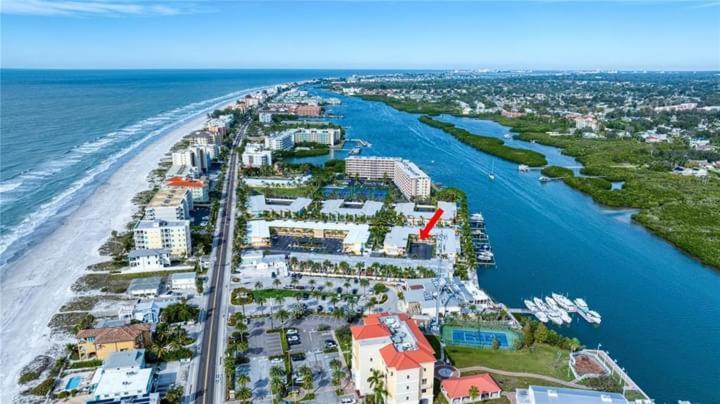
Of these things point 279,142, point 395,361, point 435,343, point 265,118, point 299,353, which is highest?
point 265,118

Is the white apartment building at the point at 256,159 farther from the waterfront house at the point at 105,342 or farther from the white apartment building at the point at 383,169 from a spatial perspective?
the waterfront house at the point at 105,342

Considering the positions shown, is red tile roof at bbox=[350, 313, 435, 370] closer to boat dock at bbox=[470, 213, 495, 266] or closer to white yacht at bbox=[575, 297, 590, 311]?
white yacht at bbox=[575, 297, 590, 311]

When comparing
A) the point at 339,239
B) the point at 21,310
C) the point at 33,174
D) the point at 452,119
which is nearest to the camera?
the point at 21,310

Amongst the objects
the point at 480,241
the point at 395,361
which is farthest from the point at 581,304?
the point at 395,361

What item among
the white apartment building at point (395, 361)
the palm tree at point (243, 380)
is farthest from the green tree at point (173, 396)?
the white apartment building at point (395, 361)

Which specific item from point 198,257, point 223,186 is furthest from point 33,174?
point 198,257

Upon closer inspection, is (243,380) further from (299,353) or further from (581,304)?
(581,304)

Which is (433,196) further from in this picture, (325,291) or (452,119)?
(452,119)
